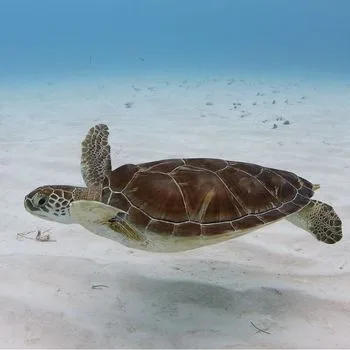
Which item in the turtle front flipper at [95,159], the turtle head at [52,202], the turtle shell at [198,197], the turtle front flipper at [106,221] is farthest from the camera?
the turtle front flipper at [95,159]

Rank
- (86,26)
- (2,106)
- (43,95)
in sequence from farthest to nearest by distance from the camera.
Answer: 1. (86,26)
2. (43,95)
3. (2,106)

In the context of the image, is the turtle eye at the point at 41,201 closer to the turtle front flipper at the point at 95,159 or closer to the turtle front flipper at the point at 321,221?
the turtle front flipper at the point at 95,159

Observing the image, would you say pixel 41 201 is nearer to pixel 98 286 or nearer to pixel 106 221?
pixel 106 221

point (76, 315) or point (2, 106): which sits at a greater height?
point (76, 315)

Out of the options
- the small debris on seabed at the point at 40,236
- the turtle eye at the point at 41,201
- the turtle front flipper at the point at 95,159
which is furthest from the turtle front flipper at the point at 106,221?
the small debris on seabed at the point at 40,236

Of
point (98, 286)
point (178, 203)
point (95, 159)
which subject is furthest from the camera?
point (95, 159)

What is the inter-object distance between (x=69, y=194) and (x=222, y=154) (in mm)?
5005

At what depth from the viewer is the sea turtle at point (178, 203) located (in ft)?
9.97

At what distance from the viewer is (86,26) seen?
14762 cm

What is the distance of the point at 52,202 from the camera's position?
9.87 ft

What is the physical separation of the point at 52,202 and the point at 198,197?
1018 mm

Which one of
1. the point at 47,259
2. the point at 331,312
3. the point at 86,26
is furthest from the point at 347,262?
the point at 86,26

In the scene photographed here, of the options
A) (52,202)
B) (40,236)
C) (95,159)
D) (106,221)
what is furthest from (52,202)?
(40,236)

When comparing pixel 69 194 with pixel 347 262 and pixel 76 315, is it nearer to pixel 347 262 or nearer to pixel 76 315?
pixel 76 315
